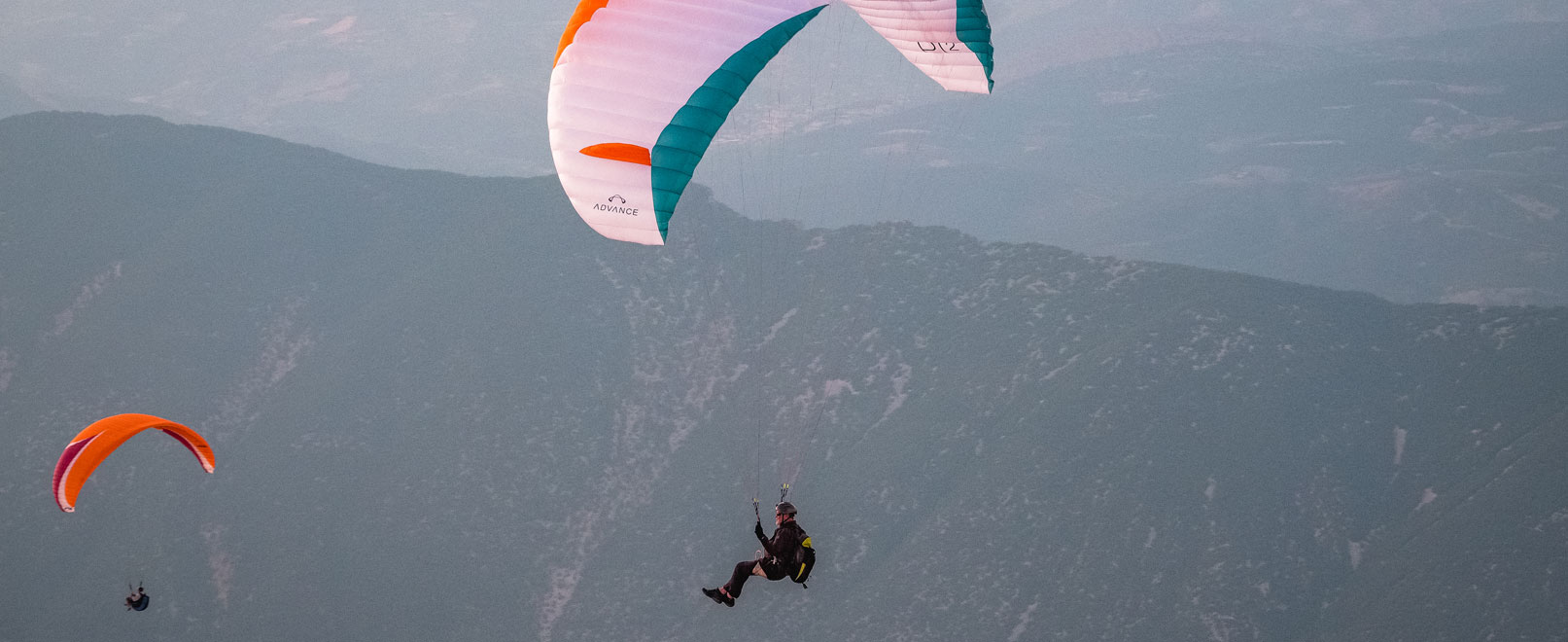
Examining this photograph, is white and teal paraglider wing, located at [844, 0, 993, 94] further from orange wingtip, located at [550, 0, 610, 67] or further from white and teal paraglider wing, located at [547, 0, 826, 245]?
orange wingtip, located at [550, 0, 610, 67]

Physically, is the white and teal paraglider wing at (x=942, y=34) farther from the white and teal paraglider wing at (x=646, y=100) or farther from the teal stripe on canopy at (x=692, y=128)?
the white and teal paraglider wing at (x=646, y=100)

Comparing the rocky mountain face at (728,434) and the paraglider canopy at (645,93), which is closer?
the paraglider canopy at (645,93)

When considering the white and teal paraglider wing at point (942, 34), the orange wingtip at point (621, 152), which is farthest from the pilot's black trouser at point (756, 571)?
the white and teal paraglider wing at point (942, 34)

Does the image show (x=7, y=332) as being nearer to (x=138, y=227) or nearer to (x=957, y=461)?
(x=138, y=227)

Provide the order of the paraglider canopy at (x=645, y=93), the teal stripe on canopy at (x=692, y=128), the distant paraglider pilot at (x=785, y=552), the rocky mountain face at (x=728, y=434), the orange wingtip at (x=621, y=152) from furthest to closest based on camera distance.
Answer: the rocky mountain face at (x=728, y=434)
the teal stripe on canopy at (x=692, y=128)
the orange wingtip at (x=621, y=152)
the paraglider canopy at (x=645, y=93)
the distant paraglider pilot at (x=785, y=552)

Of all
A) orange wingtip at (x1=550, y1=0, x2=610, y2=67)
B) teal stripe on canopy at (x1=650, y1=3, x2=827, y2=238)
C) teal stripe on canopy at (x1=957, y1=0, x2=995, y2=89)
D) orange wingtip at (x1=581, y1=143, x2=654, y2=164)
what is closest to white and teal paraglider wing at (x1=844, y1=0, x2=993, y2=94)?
teal stripe on canopy at (x1=957, y1=0, x2=995, y2=89)

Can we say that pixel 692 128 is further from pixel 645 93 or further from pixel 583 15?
pixel 583 15

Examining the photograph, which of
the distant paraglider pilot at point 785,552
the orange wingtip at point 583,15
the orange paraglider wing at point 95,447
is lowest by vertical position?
the orange paraglider wing at point 95,447
